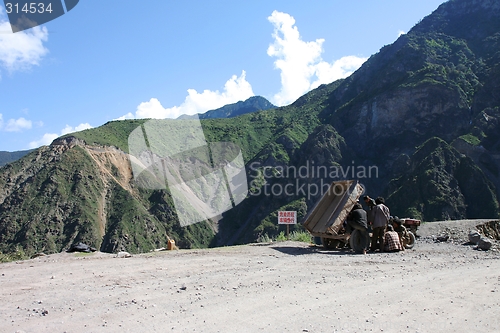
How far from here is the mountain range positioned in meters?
67.9

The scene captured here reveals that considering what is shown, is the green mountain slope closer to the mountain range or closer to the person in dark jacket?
the mountain range

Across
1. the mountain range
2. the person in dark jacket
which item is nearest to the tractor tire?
the person in dark jacket

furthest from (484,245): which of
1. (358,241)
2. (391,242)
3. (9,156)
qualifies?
(9,156)

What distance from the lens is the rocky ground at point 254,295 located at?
5008mm

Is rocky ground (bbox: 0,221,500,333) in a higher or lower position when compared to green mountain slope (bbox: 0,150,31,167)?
lower

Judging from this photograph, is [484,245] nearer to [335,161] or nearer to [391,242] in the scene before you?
[391,242]

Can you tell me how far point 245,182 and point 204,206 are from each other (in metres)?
13.1

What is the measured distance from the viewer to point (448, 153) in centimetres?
7162

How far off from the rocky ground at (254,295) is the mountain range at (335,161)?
56.9m

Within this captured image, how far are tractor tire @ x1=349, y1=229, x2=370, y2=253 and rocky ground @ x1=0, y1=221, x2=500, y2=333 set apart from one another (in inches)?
66.6

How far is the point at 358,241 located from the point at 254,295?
6088mm

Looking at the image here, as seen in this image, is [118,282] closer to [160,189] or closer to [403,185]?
[403,185]

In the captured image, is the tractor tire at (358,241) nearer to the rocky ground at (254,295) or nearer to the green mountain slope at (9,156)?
the rocky ground at (254,295)

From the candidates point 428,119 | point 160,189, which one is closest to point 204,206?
point 160,189
